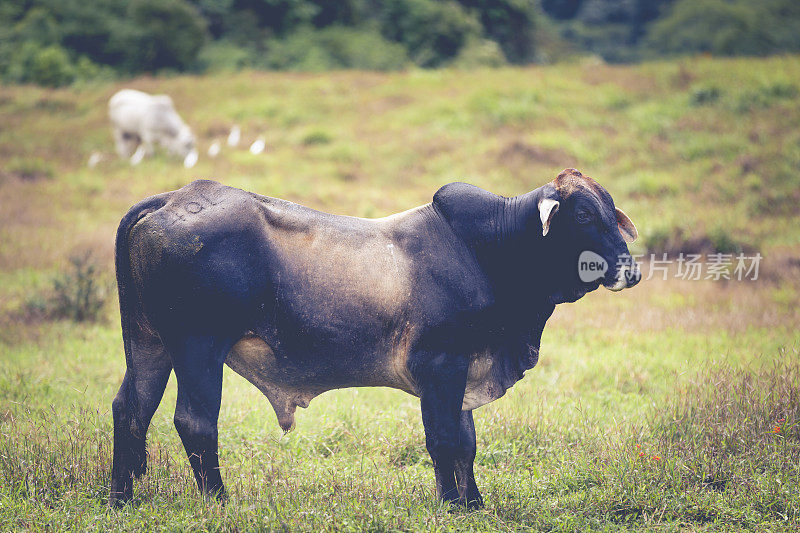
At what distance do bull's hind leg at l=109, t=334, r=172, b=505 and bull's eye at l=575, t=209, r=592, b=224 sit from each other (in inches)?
103

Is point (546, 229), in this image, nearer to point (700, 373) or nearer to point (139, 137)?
point (700, 373)

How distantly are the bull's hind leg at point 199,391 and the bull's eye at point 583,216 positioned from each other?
215 centimetres

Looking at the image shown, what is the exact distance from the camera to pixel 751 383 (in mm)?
6035

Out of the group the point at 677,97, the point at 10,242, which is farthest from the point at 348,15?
the point at 10,242

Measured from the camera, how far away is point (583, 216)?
171 inches

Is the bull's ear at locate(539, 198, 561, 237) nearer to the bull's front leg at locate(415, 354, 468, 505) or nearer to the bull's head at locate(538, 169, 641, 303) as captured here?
the bull's head at locate(538, 169, 641, 303)

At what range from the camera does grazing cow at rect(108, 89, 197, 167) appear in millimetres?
17203

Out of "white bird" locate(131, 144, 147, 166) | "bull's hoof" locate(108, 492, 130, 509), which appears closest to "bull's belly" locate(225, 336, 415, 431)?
"bull's hoof" locate(108, 492, 130, 509)

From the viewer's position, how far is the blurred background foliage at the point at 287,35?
28.7 metres

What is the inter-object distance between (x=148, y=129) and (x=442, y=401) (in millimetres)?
14946

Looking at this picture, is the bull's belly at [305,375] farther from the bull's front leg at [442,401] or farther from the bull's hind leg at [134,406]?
the bull's hind leg at [134,406]

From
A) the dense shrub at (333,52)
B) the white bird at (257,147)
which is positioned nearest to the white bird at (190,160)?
the white bird at (257,147)

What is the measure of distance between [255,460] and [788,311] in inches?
277

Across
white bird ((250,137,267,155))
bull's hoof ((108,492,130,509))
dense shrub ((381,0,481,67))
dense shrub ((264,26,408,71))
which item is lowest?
bull's hoof ((108,492,130,509))
